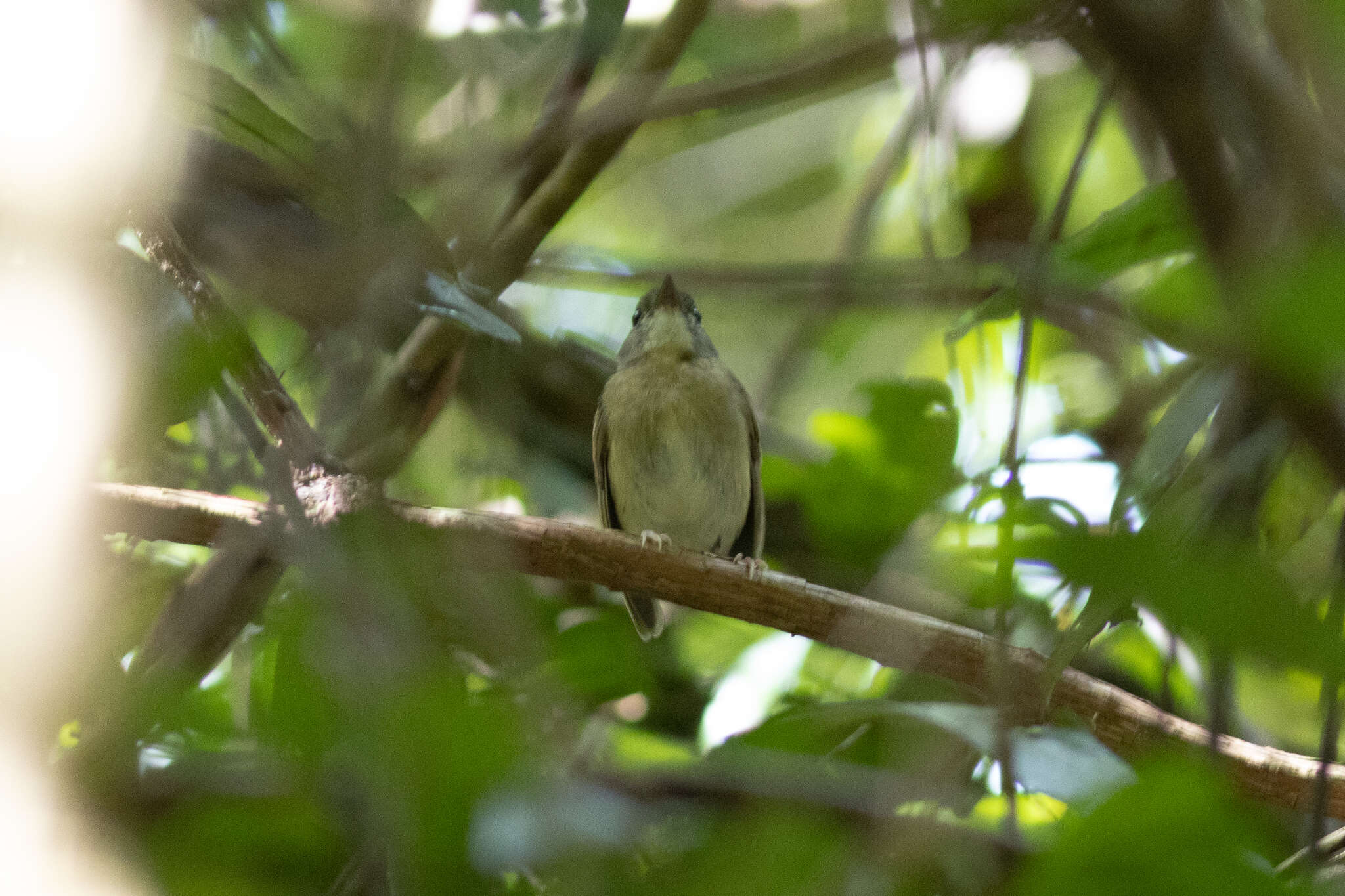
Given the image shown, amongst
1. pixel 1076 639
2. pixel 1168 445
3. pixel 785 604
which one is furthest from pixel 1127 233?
pixel 785 604

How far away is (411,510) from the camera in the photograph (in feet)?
7.64

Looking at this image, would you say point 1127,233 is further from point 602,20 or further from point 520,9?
point 520,9

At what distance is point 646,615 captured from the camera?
4016mm

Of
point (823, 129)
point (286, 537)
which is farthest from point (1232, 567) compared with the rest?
point (823, 129)

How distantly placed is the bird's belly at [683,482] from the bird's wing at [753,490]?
4cm

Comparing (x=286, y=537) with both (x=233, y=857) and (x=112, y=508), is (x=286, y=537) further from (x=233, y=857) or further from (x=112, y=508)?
(x=112, y=508)

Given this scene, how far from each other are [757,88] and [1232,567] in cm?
268

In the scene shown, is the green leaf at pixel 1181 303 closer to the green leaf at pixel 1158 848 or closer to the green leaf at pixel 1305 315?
the green leaf at pixel 1305 315

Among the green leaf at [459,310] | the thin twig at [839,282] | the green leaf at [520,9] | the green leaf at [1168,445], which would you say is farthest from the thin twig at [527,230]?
the green leaf at [1168,445]

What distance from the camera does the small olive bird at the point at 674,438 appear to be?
4.40 m

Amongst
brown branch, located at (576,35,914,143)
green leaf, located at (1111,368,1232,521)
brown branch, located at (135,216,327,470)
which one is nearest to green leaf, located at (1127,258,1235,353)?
green leaf, located at (1111,368,1232,521)

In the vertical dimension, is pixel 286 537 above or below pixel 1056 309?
below

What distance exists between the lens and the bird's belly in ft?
14.5

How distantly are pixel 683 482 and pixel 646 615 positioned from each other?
666 millimetres
